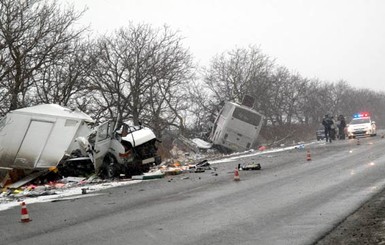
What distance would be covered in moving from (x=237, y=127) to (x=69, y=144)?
1462 cm

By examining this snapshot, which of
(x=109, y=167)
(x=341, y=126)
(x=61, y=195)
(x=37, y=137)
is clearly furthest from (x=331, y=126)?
(x=61, y=195)

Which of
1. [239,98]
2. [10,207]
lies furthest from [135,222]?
[239,98]

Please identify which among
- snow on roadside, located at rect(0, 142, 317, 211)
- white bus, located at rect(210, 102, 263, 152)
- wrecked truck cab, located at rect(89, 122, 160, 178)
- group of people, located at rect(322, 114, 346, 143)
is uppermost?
group of people, located at rect(322, 114, 346, 143)

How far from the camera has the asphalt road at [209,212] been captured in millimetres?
7102

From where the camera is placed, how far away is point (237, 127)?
2986 centimetres

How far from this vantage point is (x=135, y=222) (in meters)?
8.41

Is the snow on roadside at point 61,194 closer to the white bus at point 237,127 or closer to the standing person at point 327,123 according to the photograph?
the white bus at point 237,127

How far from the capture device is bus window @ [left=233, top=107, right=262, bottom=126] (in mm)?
29569

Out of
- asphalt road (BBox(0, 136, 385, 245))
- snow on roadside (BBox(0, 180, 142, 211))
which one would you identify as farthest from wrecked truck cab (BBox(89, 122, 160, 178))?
asphalt road (BBox(0, 136, 385, 245))

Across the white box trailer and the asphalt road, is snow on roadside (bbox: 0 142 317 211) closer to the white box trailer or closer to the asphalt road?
the asphalt road

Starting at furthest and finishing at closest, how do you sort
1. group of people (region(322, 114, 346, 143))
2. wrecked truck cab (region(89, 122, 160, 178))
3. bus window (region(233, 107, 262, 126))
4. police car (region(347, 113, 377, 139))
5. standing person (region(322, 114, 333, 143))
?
police car (region(347, 113, 377, 139)) < group of people (region(322, 114, 346, 143)) < standing person (region(322, 114, 333, 143)) < bus window (region(233, 107, 262, 126)) < wrecked truck cab (region(89, 122, 160, 178))

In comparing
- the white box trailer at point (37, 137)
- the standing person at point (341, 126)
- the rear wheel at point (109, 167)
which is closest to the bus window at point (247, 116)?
the standing person at point (341, 126)

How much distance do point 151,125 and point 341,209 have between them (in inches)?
1012

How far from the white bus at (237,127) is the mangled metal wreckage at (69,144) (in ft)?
39.1
